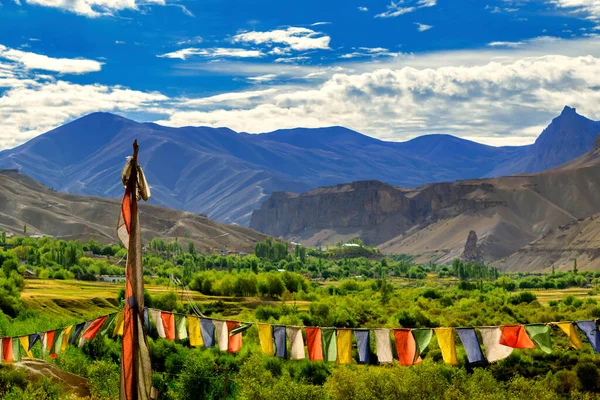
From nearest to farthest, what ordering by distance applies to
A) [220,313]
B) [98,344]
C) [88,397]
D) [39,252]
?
[88,397], [98,344], [220,313], [39,252]

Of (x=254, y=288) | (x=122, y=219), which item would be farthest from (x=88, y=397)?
(x=254, y=288)

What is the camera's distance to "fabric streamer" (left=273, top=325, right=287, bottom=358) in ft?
101

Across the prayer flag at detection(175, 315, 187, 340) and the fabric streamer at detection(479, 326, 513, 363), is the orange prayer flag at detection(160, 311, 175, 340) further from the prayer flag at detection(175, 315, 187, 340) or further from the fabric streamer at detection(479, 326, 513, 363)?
the fabric streamer at detection(479, 326, 513, 363)

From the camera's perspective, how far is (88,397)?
168 feet

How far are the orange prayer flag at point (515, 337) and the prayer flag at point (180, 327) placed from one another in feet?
36.2

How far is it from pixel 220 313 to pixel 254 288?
23.0 m

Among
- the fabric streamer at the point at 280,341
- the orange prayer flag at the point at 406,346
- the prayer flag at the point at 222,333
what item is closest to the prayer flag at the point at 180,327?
the prayer flag at the point at 222,333

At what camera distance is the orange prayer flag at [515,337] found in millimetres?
27703

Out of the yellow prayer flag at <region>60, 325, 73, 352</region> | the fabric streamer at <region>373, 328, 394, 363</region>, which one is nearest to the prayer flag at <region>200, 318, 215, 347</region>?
the fabric streamer at <region>373, 328, 394, 363</region>

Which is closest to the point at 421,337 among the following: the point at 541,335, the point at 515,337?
the point at 515,337

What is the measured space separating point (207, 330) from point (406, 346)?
7040 millimetres

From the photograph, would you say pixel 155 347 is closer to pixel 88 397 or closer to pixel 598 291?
pixel 88 397

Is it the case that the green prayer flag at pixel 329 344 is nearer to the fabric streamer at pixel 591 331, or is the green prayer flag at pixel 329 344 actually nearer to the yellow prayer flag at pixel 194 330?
the yellow prayer flag at pixel 194 330

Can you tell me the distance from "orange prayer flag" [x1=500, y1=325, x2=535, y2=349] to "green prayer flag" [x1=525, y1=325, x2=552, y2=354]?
165 mm
